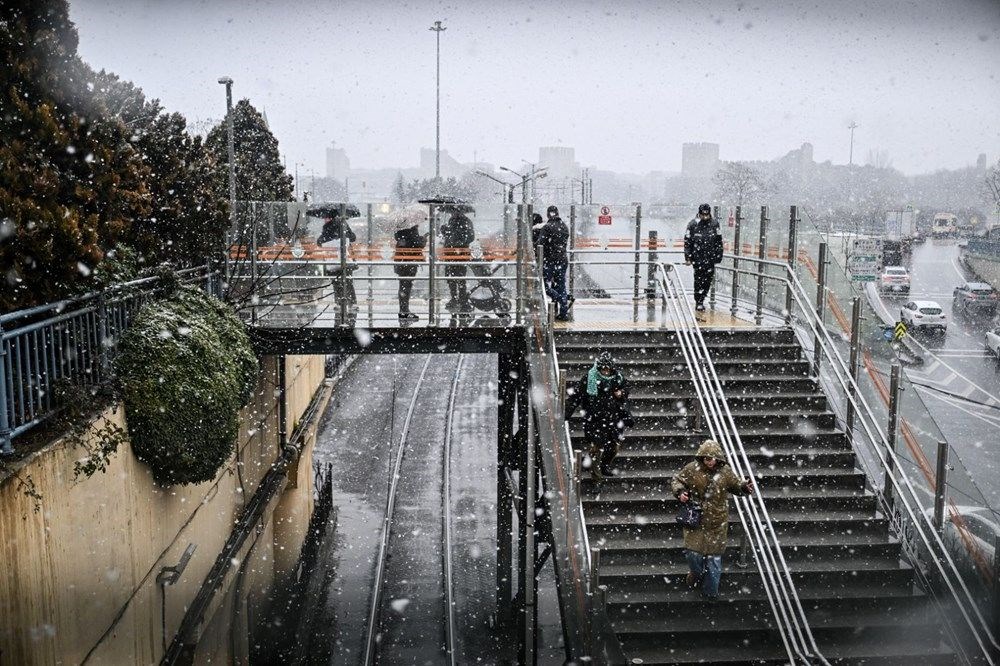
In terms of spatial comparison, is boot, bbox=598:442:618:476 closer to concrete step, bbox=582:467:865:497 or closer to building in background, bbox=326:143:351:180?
concrete step, bbox=582:467:865:497

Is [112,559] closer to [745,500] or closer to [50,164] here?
[50,164]

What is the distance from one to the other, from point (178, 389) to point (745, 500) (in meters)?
5.56

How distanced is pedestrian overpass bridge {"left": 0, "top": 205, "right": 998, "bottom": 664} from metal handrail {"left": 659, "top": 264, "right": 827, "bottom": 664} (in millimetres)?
36

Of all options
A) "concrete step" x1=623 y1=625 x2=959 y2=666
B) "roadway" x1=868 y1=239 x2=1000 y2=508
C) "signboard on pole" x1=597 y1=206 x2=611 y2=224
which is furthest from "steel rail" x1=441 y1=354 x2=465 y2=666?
"roadway" x1=868 y1=239 x2=1000 y2=508

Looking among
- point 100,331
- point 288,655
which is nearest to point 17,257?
point 100,331

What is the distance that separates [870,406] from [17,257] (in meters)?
8.39

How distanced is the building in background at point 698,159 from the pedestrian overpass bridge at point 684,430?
110 meters

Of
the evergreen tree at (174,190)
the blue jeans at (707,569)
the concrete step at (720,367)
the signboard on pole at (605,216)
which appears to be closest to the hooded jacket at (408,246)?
the evergreen tree at (174,190)

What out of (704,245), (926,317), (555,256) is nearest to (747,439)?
(704,245)

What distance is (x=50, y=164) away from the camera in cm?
694

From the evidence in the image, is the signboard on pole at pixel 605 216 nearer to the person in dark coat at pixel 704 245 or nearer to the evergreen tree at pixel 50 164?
the person in dark coat at pixel 704 245

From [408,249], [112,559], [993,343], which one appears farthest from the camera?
[993,343]

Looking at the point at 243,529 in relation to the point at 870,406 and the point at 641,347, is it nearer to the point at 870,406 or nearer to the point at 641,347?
the point at 641,347

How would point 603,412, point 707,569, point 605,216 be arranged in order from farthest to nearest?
point 605,216 → point 603,412 → point 707,569
